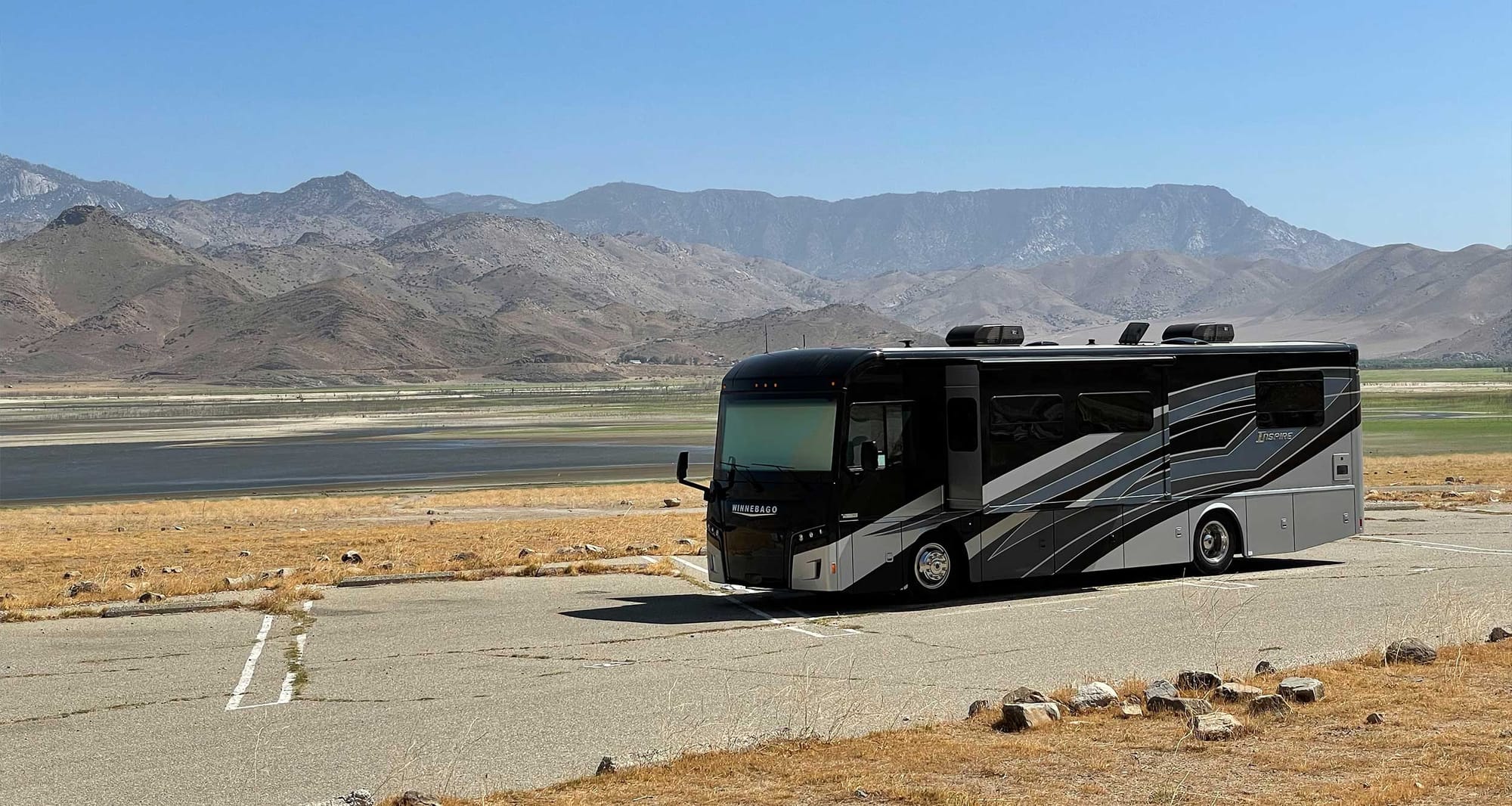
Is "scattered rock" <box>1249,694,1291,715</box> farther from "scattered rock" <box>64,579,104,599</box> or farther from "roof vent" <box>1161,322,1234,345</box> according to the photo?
"scattered rock" <box>64,579,104,599</box>

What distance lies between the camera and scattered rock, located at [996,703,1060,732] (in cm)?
1032

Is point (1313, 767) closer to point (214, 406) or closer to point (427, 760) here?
point (427, 760)

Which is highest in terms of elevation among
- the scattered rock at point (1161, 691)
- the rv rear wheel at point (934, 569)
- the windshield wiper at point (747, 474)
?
the windshield wiper at point (747, 474)

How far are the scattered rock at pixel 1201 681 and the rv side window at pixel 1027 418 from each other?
7.03 m

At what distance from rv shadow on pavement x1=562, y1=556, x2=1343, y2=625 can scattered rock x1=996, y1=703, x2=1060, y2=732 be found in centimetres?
676

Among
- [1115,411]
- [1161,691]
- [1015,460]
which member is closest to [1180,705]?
[1161,691]

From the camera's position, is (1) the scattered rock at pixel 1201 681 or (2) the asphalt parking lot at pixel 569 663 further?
(1) the scattered rock at pixel 1201 681

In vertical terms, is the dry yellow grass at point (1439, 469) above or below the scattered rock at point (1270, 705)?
above

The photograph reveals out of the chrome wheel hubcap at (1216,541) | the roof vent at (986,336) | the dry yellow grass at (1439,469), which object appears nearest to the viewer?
the roof vent at (986,336)

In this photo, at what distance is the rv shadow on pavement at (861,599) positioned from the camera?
17.7 meters

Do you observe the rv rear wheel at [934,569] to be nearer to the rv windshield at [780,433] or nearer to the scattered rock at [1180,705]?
the rv windshield at [780,433]

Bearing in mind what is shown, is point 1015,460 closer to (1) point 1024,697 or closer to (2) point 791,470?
(2) point 791,470

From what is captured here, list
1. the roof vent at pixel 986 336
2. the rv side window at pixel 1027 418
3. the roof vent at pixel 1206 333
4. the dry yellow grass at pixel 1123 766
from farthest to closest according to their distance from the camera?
the roof vent at pixel 1206 333 → the roof vent at pixel 986 336 → the rv side window at pixel 1027 418 → the dry yellow grass at pixel 1123 766

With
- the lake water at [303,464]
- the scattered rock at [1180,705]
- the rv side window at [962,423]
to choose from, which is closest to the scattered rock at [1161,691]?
the scattered rock at [1180,705]
